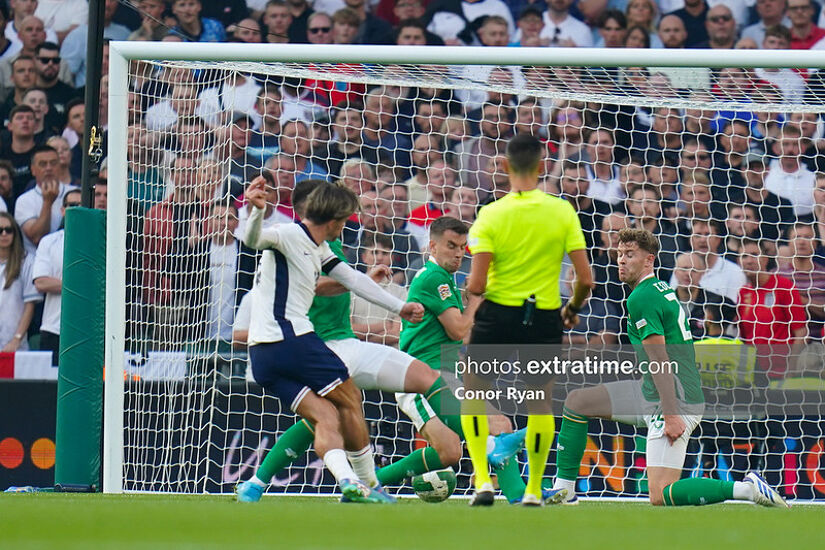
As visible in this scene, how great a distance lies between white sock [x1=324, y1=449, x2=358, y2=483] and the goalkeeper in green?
1.57 metres

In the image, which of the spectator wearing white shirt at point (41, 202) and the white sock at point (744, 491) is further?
the spectator wearing white shirt at point (41, 202)

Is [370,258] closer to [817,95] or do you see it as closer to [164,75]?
[164,75]

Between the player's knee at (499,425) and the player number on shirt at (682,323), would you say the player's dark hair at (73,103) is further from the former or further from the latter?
the player number on shirt at (682,323)

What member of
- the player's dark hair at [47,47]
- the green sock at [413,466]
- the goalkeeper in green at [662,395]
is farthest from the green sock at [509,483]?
the player's dark hair at [47,47]

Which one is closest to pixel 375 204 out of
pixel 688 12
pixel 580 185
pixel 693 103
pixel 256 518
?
pixel 580 185

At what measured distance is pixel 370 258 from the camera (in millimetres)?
8984

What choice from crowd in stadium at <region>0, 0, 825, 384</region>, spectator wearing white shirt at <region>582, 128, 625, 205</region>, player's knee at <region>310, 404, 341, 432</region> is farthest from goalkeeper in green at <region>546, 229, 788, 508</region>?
spectator wearing white shirt at <region>582, 128, 625, 205</region>

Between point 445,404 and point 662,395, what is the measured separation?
1.20 m

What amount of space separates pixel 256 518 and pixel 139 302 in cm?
409

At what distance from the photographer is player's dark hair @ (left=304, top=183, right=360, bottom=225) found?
6281mm

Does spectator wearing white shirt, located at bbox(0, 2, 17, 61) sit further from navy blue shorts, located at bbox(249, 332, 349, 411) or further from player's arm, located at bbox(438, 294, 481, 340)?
navy blue shorts, located at bbox(249, 332, 349, 411)

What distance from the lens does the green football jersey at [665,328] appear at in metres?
6.80

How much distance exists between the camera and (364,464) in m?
6.57

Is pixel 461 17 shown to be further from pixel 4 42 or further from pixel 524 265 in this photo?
pixel 524 265
